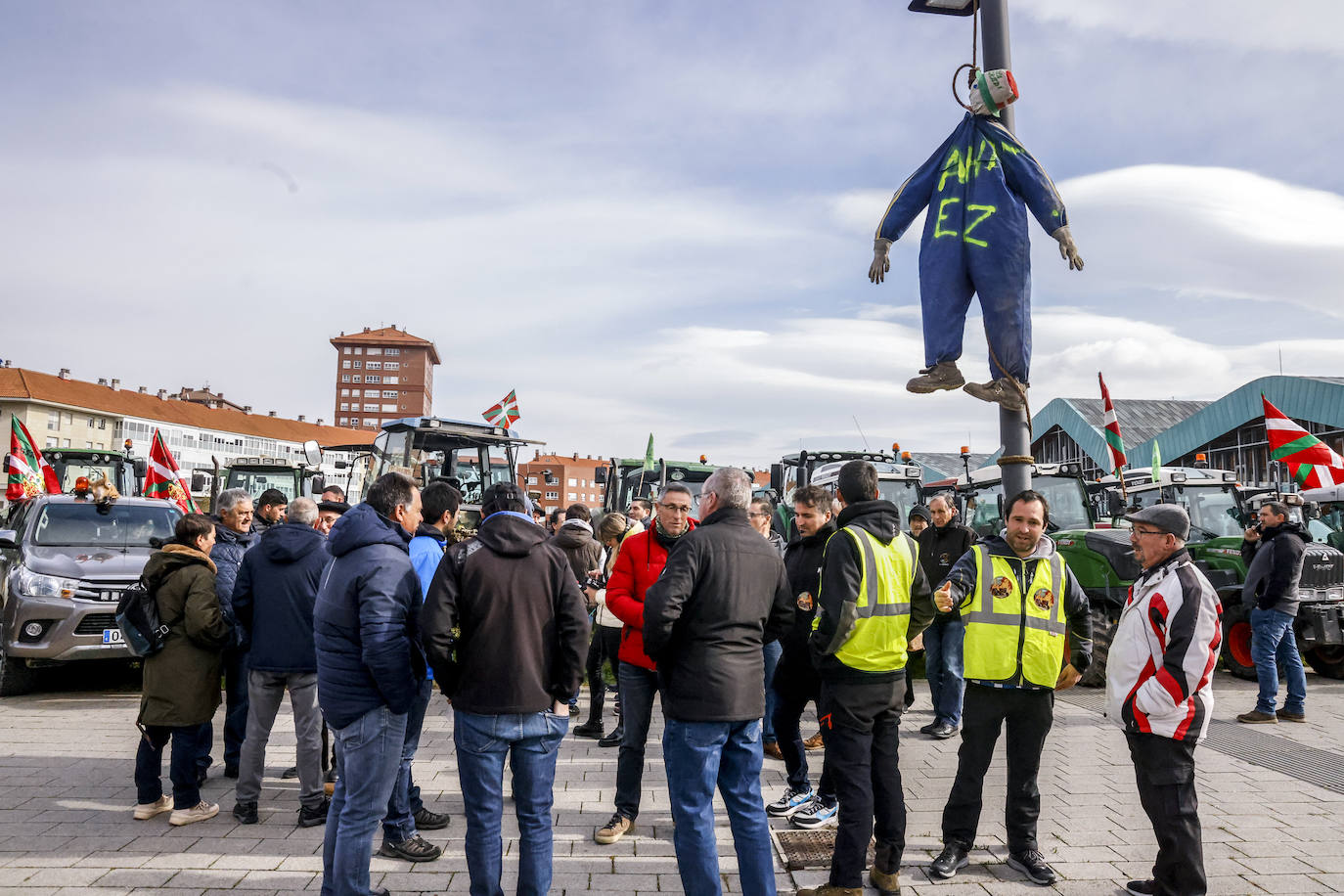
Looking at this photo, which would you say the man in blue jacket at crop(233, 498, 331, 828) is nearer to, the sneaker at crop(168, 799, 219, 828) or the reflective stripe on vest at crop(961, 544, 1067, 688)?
the sneaker at crop(168, 799, 219, 828)

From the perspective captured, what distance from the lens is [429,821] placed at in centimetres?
497

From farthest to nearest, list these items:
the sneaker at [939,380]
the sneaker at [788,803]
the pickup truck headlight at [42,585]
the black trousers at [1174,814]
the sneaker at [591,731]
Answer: the pickup truck headlight at [42,585], the sneaker at [591,731], the sneaker at [939,380], the sneaker at [788,803], the black trousers at [1174,814]

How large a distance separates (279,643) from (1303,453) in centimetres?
1366

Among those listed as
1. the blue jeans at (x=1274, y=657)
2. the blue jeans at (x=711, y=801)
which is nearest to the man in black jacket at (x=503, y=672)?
the blue jeans at (x=711, y=801)

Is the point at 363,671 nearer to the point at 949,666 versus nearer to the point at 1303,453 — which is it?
the point at 949,666

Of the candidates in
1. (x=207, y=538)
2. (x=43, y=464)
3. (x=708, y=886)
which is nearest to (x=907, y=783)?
(x=708, y=886)

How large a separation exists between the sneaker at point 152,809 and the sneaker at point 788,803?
11.4ft

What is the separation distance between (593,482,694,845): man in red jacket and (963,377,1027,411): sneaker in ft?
6.20

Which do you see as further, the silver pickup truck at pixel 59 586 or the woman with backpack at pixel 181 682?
the silver pickup truck at pixel 59 586

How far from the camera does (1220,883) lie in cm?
421

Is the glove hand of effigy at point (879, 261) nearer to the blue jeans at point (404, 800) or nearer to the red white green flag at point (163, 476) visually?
the blue jeans at point (404, 800)

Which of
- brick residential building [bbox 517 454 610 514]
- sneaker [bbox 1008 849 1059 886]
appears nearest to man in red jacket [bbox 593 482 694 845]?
sneaker [bbox 1008 849 1059 886]

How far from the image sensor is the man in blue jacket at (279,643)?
16.8 ft

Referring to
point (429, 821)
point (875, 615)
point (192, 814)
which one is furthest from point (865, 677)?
point (192, 814)
